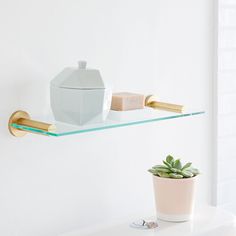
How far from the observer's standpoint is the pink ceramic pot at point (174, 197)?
1.38m

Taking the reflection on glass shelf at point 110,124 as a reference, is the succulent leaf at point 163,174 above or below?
below

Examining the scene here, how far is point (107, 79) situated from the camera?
140 centimetres

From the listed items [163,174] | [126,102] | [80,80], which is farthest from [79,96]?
[163,174]

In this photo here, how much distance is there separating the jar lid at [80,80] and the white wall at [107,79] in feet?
0.36

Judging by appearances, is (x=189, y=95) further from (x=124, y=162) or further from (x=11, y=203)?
(x=11, y=203)

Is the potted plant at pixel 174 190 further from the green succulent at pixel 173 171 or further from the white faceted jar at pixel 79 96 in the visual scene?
the white faceted jar at pixel 79 96

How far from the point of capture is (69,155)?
135cm

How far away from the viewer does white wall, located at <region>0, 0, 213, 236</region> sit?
4.05 ft

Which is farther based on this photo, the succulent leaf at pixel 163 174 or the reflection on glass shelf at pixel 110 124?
the succulent leaf at pixel 163 174

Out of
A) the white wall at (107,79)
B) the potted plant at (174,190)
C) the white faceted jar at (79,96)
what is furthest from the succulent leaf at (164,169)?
the white faceted jar at (79,96)

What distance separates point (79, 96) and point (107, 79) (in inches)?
10.6
